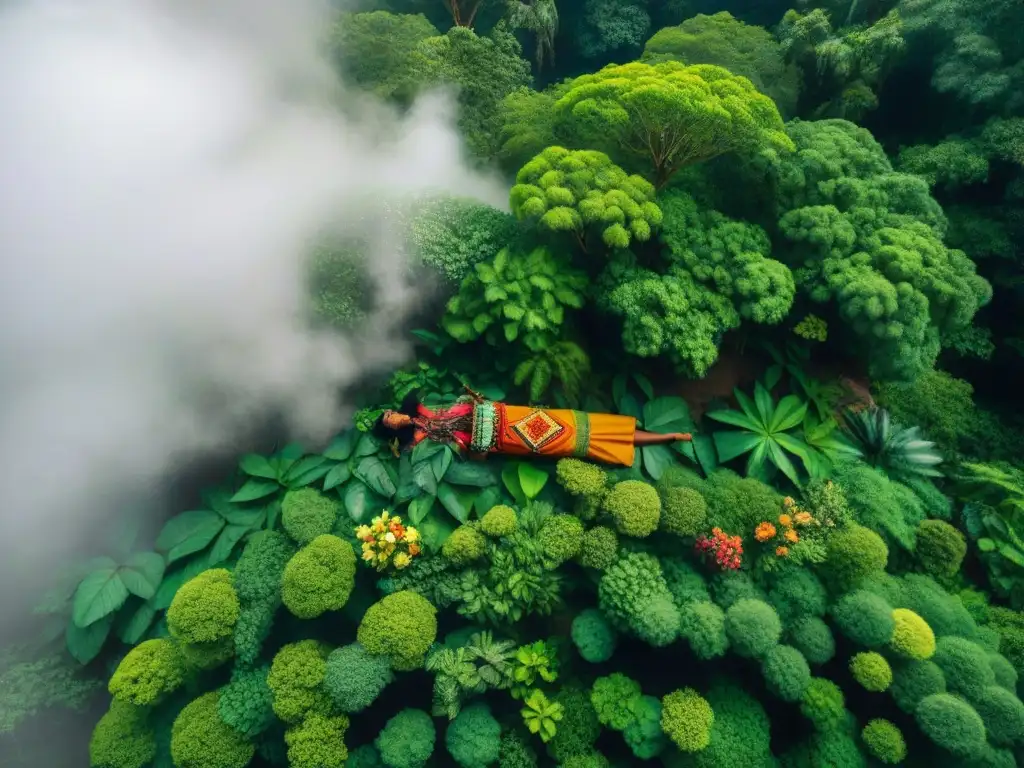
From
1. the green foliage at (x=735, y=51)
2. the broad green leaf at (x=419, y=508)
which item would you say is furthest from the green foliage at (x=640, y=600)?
the green foliage at (x=735, y=51)

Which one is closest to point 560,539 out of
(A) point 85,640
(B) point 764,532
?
(B) point 764,532

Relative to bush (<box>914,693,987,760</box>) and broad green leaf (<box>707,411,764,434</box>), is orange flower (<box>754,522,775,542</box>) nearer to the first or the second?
broad green leaf (<box>707,411,764,434</box>)

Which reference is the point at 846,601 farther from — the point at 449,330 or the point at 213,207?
the point at 213,207

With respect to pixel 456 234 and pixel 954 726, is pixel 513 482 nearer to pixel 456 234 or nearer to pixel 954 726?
pixel 456 234

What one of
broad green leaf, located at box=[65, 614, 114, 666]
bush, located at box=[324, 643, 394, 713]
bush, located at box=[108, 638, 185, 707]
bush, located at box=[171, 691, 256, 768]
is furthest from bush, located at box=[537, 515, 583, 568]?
broad green leaf, located at box=[65, 614, 114, 666]

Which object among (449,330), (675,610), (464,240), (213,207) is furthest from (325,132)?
(675,610)
